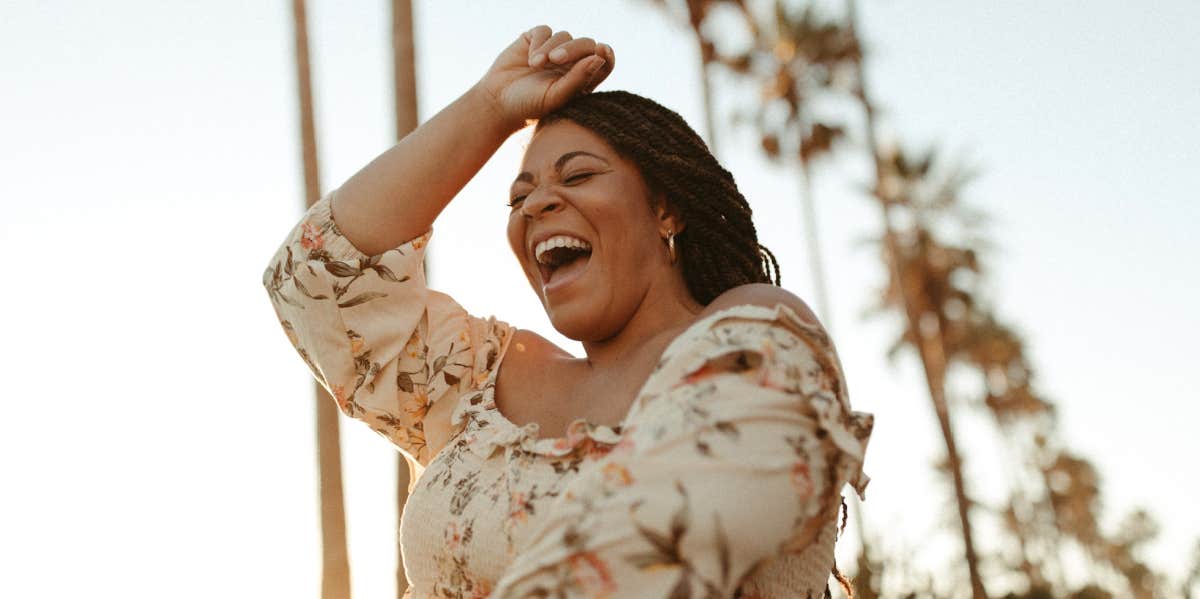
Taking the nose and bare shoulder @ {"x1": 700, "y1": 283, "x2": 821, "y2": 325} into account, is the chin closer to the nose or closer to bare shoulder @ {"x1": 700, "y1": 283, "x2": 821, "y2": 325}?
the nose

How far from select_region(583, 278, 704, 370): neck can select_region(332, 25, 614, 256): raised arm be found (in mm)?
490

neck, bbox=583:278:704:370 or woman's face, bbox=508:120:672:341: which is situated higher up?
woman's face, bbox=508:120:672:341

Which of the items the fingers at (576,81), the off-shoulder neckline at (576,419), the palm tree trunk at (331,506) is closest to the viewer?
the off-shoulder neckline at (576,419)

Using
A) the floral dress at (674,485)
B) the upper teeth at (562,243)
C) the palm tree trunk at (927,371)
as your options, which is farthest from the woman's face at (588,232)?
the palm tree trunk at (927,371)

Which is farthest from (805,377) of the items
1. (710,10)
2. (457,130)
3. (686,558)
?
(710,10)

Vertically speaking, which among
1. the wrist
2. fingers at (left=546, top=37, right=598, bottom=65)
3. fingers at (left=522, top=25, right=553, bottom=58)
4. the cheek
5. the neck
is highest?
fingers at (left=522, top=25, right=553, bottom=58)

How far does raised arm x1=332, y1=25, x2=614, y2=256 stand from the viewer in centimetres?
258

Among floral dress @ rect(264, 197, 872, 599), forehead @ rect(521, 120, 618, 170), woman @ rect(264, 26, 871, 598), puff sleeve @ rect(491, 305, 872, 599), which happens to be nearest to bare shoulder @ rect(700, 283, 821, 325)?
woman @ rect(264, 26, 871, 598)

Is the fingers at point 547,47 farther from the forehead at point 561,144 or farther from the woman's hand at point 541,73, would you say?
the forehead at point 561,144

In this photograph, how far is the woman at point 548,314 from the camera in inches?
65.6

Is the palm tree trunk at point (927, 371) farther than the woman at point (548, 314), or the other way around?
the palm tree trunk at point (927, 371)

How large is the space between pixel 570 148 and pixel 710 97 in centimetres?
1976

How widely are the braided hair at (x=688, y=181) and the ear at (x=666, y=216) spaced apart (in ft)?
0.04

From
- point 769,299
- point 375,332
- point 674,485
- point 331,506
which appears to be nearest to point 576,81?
point 375,332
